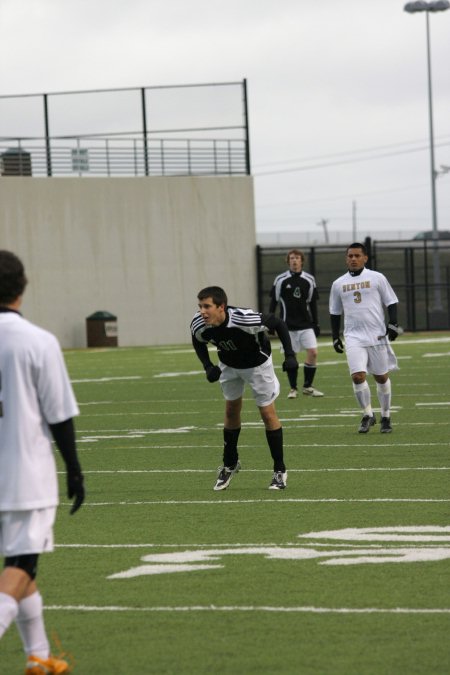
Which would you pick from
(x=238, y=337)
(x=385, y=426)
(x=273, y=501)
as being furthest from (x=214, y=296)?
(x=385, y=426)

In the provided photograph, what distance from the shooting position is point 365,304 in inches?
648

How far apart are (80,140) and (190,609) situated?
129ft

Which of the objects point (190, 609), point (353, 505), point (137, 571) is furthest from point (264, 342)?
point (190, 609)

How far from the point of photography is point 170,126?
151 feet

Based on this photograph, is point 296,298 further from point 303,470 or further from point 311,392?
point 303,470

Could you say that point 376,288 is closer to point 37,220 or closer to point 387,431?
point 387,431

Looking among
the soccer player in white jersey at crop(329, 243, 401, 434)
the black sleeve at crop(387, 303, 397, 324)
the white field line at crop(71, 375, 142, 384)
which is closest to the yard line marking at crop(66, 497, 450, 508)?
the black sleeve at crop(387, 303, 397, 324)

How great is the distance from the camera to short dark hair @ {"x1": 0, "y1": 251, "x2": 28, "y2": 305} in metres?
5.85

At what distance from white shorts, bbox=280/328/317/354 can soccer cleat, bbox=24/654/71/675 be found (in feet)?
53.5

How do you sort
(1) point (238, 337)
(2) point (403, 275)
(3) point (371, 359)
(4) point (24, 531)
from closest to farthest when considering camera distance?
(4) point (24, 531)
(1) point (238, 337)
(3) point (371, 359)
(2) point (403, 275)

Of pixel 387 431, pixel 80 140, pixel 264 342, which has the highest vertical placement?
pixel 80 140

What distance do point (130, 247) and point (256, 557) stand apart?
36.6 metres

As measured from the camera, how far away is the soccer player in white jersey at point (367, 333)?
16.3 meters

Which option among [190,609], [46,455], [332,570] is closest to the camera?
[46,455]
